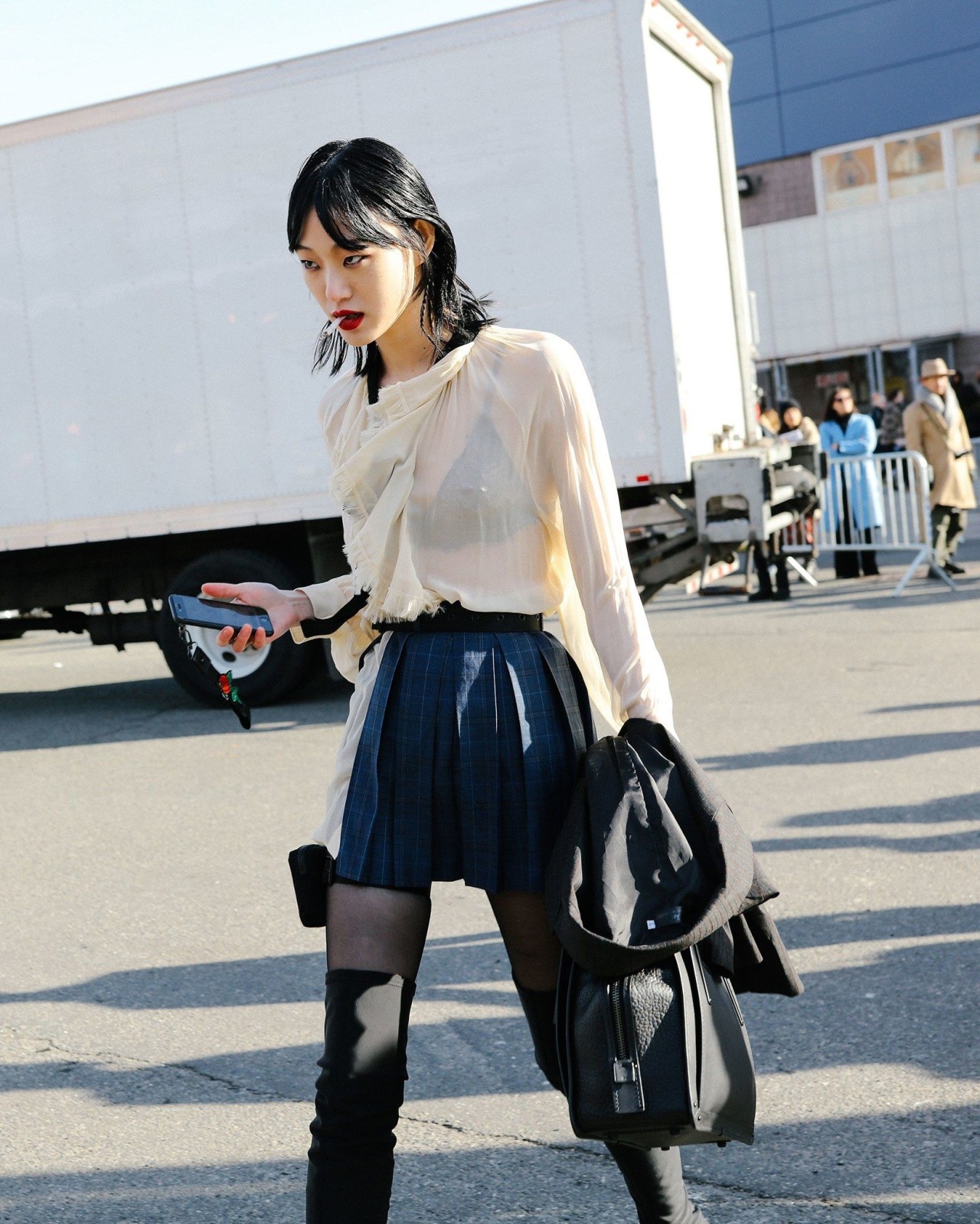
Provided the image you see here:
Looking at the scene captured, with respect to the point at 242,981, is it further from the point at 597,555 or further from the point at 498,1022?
the point at 597,555

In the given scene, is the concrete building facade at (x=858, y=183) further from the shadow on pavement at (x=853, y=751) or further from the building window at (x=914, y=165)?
the shadow on pavement at (x=853, y=751)

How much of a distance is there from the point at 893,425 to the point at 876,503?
14215 mm

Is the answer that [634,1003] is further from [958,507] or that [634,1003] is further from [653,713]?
[958,507]

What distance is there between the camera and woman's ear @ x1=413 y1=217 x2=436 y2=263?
7.64 ft

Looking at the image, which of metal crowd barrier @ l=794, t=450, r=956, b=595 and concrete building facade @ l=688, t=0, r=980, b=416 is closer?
metal crowd barrier @ l=794, t=450, r=956, b=595

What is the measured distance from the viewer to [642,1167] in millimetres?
2287

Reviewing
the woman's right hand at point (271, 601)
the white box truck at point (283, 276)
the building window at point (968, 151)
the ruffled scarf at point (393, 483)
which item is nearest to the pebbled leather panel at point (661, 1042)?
the ruffled scarf at point (393, 483)

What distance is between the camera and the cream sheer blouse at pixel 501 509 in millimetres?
2248

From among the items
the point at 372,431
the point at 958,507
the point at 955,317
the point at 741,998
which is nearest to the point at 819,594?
the point at 958,507

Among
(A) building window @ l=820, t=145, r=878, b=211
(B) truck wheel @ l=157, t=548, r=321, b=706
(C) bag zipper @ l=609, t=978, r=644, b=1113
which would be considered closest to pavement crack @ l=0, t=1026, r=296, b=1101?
(C) bag zipper @ l=609, t=978, r=644, b=1113

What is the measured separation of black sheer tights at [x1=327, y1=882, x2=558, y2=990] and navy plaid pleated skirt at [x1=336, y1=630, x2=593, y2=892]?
32 mm

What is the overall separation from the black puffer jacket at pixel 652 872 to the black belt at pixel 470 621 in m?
0.24

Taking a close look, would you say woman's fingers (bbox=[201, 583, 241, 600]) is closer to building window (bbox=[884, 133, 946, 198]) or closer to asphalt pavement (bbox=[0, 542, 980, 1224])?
asphalt pavement (bbox=[0, 542, 980, 1224])

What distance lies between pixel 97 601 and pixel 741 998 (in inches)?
270
